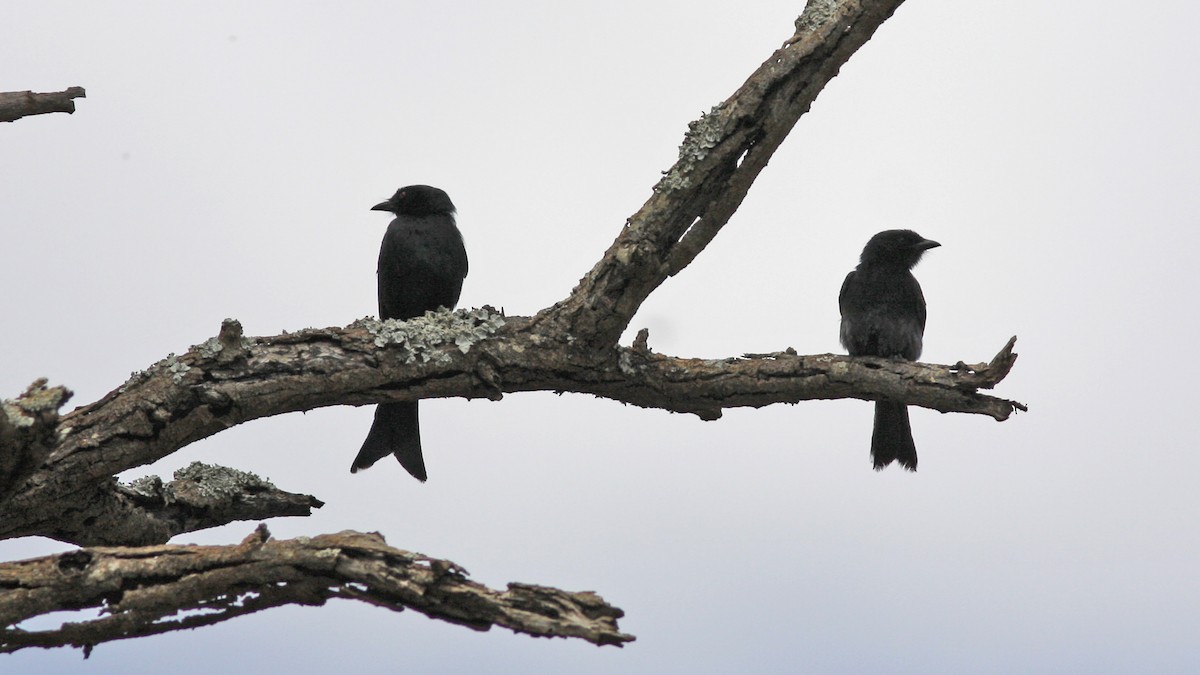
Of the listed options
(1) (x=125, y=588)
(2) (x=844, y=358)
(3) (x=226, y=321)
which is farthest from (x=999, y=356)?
(1) (x=125, y=588)

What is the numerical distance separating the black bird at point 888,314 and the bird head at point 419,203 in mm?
2486

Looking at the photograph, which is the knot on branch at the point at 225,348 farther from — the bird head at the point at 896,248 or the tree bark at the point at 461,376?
the bird head at the point at 896,248

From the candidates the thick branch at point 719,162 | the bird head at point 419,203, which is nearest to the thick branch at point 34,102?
the thick branch at point 719,162

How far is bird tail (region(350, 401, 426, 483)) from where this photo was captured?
6164mm

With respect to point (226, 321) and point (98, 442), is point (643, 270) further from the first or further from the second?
point (98, 442)

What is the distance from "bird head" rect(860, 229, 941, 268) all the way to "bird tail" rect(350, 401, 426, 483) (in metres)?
2.99

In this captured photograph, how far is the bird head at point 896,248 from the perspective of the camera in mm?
7355

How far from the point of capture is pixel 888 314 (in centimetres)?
709

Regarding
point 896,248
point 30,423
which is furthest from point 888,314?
point 30,423

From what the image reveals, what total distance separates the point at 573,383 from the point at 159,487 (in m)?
1.87

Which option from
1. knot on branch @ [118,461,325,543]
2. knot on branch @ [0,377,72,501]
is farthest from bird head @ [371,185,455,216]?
knot on branch @ [0,377,72,501]

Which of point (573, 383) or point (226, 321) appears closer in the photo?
point (226, 321)

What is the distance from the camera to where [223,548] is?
4.07 m

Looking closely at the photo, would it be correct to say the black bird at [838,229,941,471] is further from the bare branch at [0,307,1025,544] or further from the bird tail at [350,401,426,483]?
the bird tail at [350,401,426,483]
